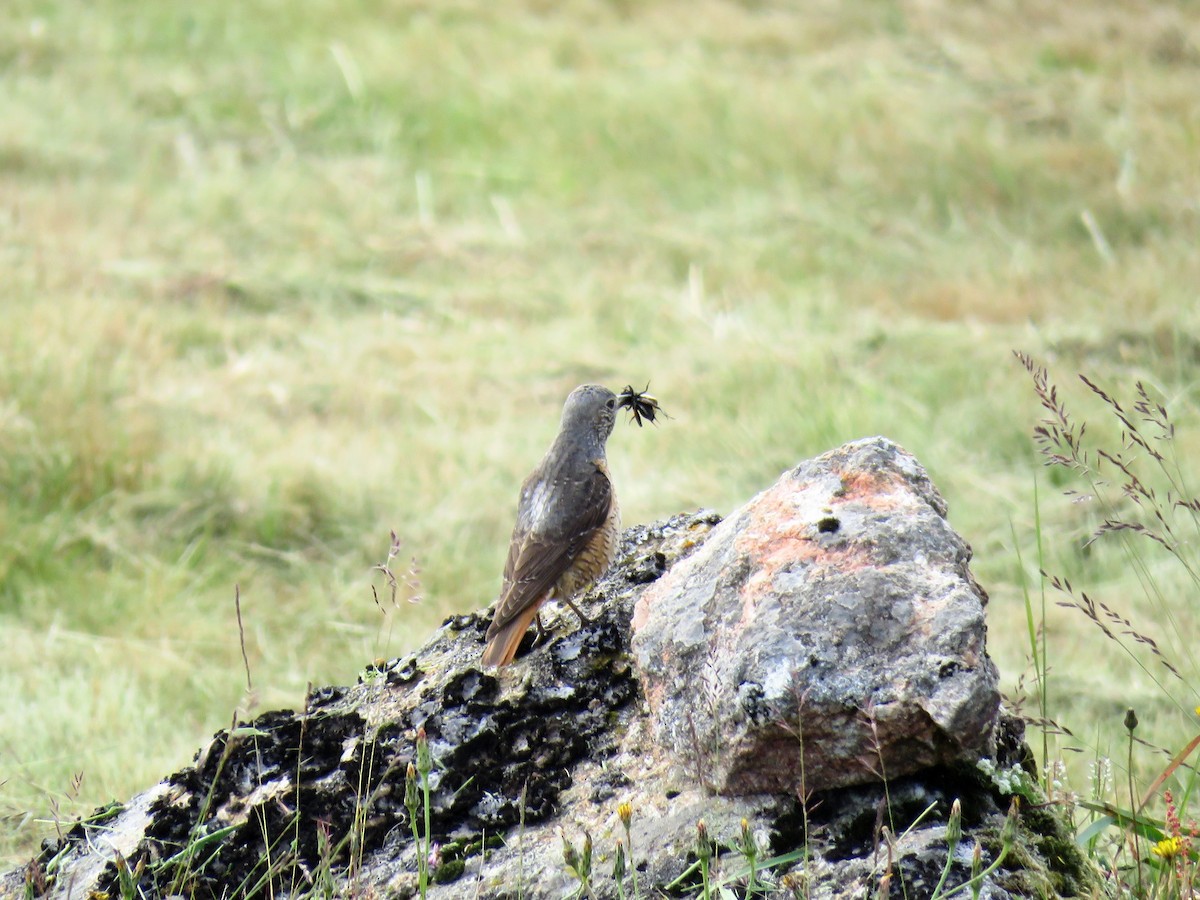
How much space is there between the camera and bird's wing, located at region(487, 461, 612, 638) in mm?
3326

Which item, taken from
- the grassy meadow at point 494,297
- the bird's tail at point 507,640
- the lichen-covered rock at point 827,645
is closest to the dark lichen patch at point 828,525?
the lichen-covered rock at point 827,645

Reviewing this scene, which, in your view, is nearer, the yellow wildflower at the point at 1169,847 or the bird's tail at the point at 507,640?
the yellow wildflower at the point at 1169,847

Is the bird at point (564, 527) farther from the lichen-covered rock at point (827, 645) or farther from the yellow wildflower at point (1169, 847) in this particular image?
the yellow wildflower at point (1169, 847)

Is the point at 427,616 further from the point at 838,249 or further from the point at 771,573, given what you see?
the point at 838,249

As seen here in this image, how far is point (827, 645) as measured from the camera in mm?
2545

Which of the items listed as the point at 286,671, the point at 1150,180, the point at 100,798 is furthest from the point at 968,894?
the point at 1150,180

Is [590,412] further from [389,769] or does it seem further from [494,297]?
[494,297]

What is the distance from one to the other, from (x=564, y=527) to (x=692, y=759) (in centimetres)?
105

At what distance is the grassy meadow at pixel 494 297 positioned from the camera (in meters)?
5.57

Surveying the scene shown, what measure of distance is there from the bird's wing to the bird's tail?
0.01m

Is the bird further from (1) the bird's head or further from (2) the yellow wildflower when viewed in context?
(2) the yellow wildflower

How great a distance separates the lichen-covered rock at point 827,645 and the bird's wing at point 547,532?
485mm

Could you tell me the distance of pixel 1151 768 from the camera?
422 cm

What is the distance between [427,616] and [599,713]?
2890 mm
